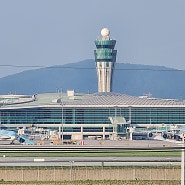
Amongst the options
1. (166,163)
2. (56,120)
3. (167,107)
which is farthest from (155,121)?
(166,163)

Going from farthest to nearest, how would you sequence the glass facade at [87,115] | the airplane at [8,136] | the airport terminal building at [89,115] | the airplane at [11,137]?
the glass facade at [87,115] → the airport terminal building at [89,115] → the airplane at [8,136] → the airplane at [11,137]

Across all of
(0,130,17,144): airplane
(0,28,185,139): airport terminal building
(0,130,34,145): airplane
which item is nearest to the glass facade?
(0,28,185,139): airport terminal building

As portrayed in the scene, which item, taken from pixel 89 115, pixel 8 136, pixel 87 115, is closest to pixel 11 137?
pixel 8 136

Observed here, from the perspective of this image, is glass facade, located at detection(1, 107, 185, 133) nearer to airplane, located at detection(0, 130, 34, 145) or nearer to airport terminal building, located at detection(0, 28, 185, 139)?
airport terminal building, located at detection(0, 28, 185, 139)

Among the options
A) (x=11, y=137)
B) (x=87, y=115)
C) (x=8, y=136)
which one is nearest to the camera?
(x=11, y=137)

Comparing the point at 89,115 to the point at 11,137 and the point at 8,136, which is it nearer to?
the point at 8,136

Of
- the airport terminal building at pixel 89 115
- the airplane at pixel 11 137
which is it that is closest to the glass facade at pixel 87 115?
the airport terminal building at pixel 89 115

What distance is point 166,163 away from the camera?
2594 inches

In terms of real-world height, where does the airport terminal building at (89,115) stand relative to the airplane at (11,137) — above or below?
above

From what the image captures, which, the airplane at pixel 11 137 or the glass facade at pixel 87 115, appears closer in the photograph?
the airplane at pixel 11 137

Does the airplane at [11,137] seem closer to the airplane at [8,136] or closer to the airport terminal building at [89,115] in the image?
the airplane at [8,136]

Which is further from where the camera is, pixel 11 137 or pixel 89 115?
pixel 89 115

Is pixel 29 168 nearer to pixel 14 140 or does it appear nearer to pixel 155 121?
pixel 14 140

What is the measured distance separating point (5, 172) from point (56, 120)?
117600 millimetres
